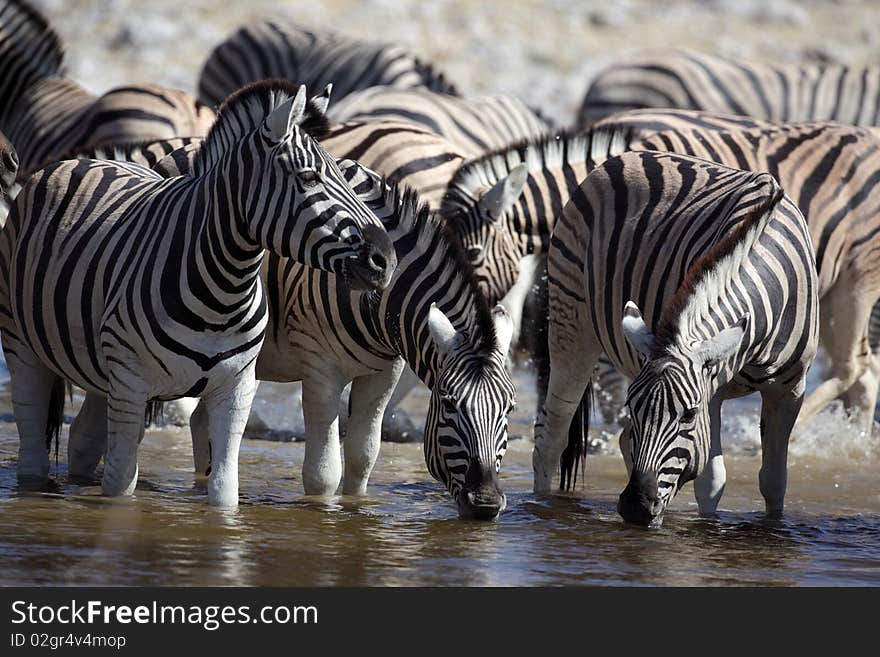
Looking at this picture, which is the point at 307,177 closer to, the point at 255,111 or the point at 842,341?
the point at 255,111

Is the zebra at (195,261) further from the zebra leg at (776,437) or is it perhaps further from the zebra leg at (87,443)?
the zebra leg at (776,437)

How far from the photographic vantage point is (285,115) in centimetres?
620

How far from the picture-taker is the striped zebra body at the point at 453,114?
12.1 m

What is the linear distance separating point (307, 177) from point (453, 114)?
6.60 m

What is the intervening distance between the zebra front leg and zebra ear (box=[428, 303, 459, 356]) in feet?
7.01

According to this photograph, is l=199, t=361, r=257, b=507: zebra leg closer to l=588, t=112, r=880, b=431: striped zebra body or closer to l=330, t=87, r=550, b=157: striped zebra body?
l=588, t=112, r=880, b=431: striped zebra body

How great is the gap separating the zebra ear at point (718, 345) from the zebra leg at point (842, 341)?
3.28m

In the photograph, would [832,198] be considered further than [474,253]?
Yes

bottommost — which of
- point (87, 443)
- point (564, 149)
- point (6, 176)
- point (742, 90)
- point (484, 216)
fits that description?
point (87, 443)

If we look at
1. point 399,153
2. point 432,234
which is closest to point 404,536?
point 432,234

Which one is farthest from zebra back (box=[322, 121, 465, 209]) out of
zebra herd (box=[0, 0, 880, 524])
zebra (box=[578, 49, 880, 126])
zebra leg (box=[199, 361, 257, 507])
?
zebra (box=[578, 49, 880, 126])

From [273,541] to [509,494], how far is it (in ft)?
6.53

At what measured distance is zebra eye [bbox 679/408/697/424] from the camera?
636cm
